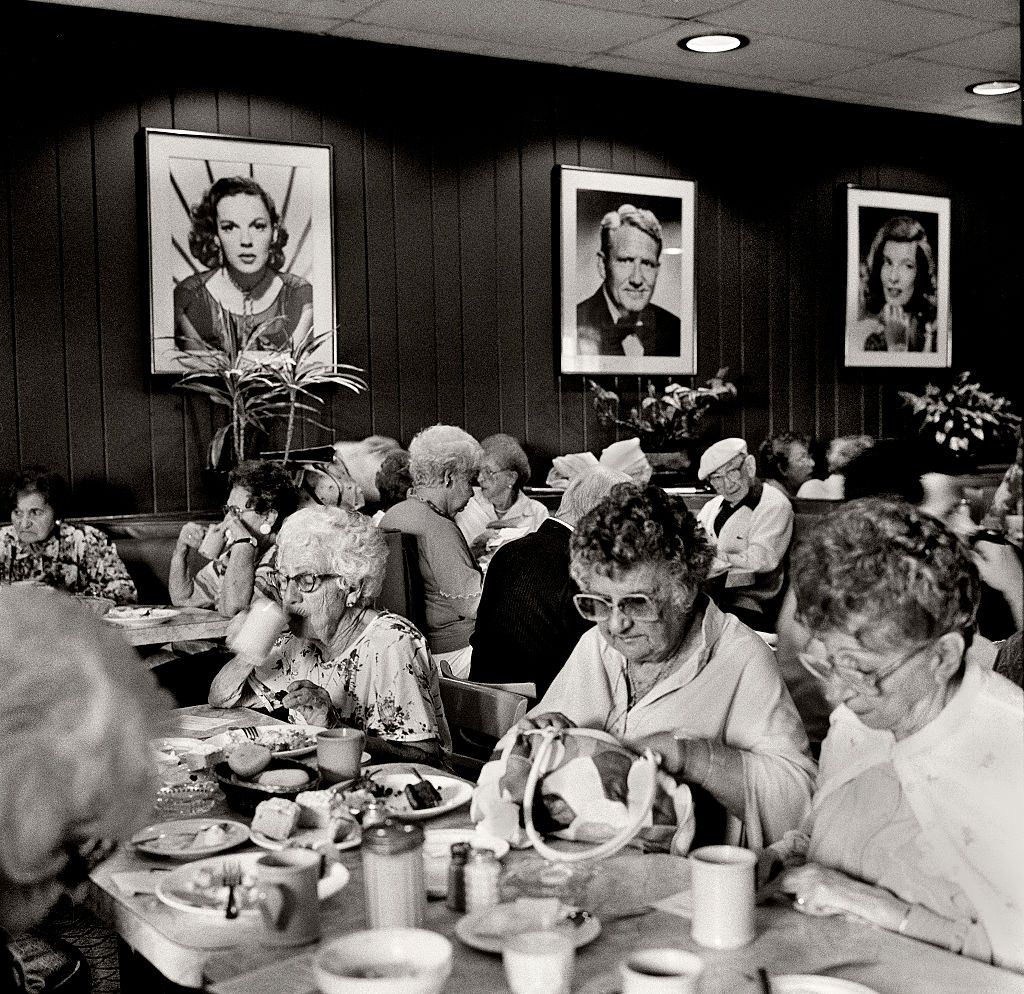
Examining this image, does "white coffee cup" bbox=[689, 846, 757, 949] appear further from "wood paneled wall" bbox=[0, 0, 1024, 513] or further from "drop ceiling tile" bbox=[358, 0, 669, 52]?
"drop ceiling tile" bbox=[358, 0, 669, 52]

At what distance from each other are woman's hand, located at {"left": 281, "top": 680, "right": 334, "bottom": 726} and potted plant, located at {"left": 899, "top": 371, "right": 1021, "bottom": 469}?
220 inches

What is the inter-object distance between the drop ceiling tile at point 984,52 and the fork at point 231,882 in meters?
6.00

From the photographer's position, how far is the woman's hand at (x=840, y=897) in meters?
1.68

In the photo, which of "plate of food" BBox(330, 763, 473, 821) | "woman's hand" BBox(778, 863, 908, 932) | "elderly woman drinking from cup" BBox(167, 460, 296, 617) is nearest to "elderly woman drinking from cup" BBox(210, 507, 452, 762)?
"plate of food" BBox(330, 763, 473, 821)

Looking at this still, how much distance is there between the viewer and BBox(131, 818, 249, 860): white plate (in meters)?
2.02

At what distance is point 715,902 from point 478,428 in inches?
196

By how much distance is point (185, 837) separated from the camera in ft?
6.93

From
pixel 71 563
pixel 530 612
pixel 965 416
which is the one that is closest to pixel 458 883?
pixel 530 612

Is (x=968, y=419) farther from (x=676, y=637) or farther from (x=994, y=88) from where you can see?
(x=676, y=637)

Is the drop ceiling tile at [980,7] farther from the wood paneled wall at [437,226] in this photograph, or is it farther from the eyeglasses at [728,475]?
the eyeglasses at [728,475]

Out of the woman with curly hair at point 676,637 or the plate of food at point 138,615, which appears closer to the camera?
the woman with curly hair at point 676,637

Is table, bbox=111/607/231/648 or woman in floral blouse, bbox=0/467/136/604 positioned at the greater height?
woman in floral blouse, bbox=0/467/136/604

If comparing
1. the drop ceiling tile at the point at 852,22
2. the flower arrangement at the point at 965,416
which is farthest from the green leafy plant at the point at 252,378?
the flower arrangement at the point at 965,416

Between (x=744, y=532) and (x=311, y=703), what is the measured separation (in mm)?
3411
